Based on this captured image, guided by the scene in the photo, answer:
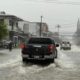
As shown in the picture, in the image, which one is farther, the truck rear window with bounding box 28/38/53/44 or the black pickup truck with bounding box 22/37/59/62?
the truck rear window with bounding box 28/38/53/44

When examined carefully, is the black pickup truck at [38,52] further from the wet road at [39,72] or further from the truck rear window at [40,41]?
the wet road at [39,72]

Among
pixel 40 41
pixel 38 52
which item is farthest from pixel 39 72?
pixel 40 41

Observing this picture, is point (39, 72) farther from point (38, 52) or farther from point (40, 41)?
point (40, 41)

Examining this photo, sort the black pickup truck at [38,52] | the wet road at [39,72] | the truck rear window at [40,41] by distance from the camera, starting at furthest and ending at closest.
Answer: the truck rear window at [40,41] → the black pickup truck at [38,52] → the wet road at [39,72]

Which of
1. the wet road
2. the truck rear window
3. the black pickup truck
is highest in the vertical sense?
the truck rear window

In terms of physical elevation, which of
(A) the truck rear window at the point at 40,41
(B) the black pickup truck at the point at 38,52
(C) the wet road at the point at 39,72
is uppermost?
(A) the truck rear window at the point at 40,41

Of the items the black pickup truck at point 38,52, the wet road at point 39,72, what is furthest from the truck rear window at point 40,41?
the wet road at point 39,72

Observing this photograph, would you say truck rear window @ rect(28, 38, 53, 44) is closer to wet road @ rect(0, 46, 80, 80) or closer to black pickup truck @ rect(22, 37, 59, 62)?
black pickup truck @ rect(22, 37, 59, 62)

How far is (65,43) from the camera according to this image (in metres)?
62.2

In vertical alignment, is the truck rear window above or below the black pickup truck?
above

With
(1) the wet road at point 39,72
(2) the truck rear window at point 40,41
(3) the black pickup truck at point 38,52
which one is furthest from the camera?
(2) the truck rear window at point 40,41

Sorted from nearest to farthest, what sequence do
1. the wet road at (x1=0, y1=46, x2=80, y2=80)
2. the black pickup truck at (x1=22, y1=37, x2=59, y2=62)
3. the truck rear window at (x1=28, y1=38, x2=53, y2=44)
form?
the wet road at (x1=0, y1=46, x2=80, y2=80) < the black pickup truck at (x1=22, y1=37, x2=59, y2=62) < the truck rear window at (x1=28, y1=38, x2=53, y2=44)

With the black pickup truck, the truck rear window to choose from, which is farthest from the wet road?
the truck rear window

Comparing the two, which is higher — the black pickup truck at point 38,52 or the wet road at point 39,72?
the black pickup truck at point 38,52
